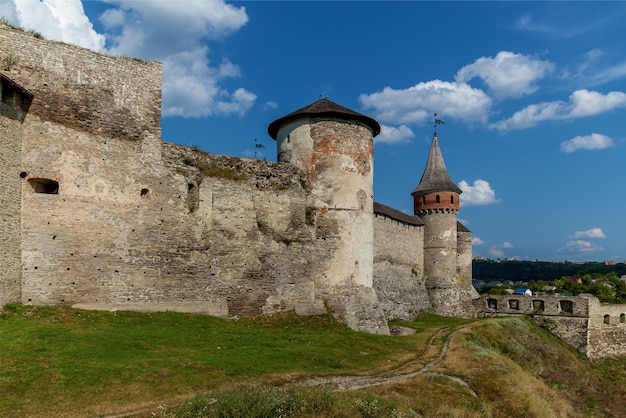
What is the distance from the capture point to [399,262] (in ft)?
116

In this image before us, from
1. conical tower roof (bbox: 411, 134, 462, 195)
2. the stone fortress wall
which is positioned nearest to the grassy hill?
the stone fortress wall

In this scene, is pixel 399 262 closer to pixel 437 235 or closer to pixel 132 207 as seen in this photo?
pixel 437 235

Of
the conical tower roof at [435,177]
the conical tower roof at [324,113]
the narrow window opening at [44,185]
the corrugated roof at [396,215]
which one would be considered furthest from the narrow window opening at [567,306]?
the narrow window opening at [44,185]

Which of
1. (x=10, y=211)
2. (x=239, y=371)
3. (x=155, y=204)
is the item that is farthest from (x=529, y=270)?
(x=10, y=211)

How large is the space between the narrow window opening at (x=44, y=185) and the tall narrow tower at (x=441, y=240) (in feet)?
100

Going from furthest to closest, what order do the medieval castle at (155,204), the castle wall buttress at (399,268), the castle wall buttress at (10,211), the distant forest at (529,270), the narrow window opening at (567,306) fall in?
the distant forest at (529,270)
the narrow window opening at (567,306)
the castle wall buttress at (399,268)
the medieval castle at (155,204)
the castle wall buttress at (10,211)

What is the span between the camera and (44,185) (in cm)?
1606

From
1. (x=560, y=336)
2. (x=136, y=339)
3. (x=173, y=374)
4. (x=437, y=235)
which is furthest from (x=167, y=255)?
(x=560, y=336)

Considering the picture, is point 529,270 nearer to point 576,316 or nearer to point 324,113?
point 576,316

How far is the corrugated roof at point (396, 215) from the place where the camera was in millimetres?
33769

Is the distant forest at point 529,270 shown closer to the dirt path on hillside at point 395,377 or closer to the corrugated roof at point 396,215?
the corrugated roof at point 396,215

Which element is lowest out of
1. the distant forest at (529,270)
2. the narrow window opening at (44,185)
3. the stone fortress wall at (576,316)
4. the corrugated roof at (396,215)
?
the stone fortress wall at (576,316)

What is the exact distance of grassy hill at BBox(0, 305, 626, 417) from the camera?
9180mm

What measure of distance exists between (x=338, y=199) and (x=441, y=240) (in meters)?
20.7
